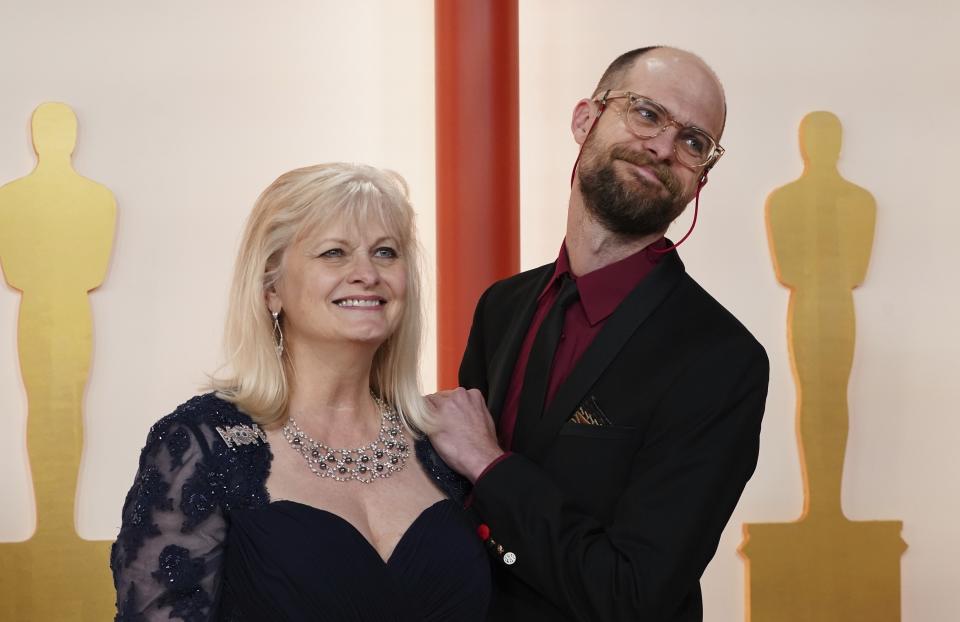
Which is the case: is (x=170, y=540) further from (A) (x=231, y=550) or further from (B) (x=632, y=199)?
(B) (x=632, y=199)

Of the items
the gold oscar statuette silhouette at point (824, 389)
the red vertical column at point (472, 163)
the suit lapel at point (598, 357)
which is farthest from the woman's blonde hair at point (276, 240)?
the gold oscar statuette silhouette at point (824, 389)

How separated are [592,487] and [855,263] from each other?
2055 millimetres

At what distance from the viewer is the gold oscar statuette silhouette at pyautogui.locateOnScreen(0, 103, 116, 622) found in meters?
3.37

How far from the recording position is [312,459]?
78.1 inches

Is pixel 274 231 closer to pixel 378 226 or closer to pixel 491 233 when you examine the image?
pixel 378 226

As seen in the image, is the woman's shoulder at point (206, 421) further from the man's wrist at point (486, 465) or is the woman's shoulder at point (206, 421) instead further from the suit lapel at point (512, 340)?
the suit lapel at point (512, 340)

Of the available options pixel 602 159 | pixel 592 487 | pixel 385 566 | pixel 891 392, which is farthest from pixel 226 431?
pixel 891 392

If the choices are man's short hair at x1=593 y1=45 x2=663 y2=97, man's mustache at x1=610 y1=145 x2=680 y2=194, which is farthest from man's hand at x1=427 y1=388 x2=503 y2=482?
man's short hair at x1=593 y1=45 x2=663 y2=97

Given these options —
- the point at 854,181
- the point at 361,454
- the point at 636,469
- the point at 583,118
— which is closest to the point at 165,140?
the point at 583,118

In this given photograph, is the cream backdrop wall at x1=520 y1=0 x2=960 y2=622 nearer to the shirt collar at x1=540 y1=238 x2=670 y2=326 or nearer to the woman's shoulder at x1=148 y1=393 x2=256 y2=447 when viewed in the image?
the shirt collar at x1=540 y1=238 x2=670 y2=326

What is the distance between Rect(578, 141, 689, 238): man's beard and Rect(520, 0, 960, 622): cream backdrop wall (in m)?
1.46

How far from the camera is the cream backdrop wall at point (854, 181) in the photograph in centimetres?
378

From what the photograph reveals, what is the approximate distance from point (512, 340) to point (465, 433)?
30 cm

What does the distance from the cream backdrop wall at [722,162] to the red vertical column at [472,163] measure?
177 mm
